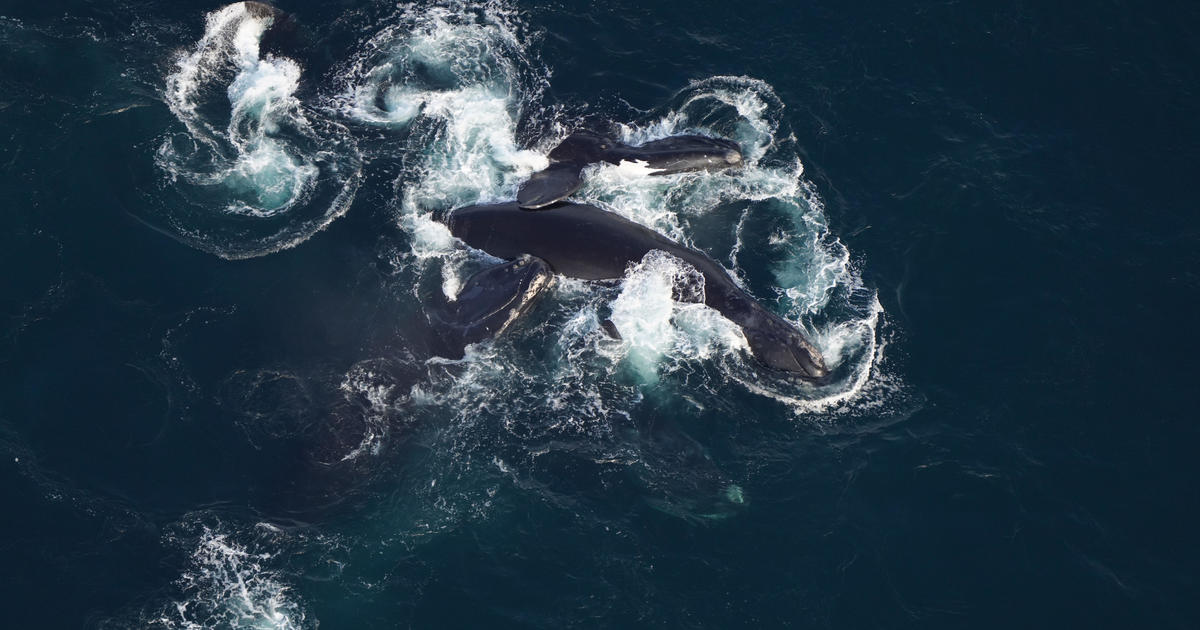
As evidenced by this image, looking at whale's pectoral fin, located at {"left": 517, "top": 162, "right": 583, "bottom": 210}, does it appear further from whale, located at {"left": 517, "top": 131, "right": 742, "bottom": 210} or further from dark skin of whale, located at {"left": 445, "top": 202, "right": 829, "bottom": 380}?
dark skin of whale, located at {"left": 445, "top": 202, "right": 829, "bottom": 380}

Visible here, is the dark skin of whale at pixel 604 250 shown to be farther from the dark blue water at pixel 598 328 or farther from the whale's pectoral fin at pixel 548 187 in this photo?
the dark blue water at pixel 598 328

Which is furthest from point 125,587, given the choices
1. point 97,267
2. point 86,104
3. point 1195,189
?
point 1195,189

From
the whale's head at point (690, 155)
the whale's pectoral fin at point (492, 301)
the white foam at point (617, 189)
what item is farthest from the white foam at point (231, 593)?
the whale's head at point (690, 155)

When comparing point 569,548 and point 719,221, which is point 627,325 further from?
point 569,548

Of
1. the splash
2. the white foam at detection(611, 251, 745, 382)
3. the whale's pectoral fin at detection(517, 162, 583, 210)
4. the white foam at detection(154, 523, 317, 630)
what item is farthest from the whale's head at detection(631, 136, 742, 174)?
the white foam at detection(154, 523, 317, 630)

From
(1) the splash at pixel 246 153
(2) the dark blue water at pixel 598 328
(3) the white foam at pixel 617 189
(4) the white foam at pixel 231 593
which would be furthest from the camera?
(1) the splash at pixel 246 153
